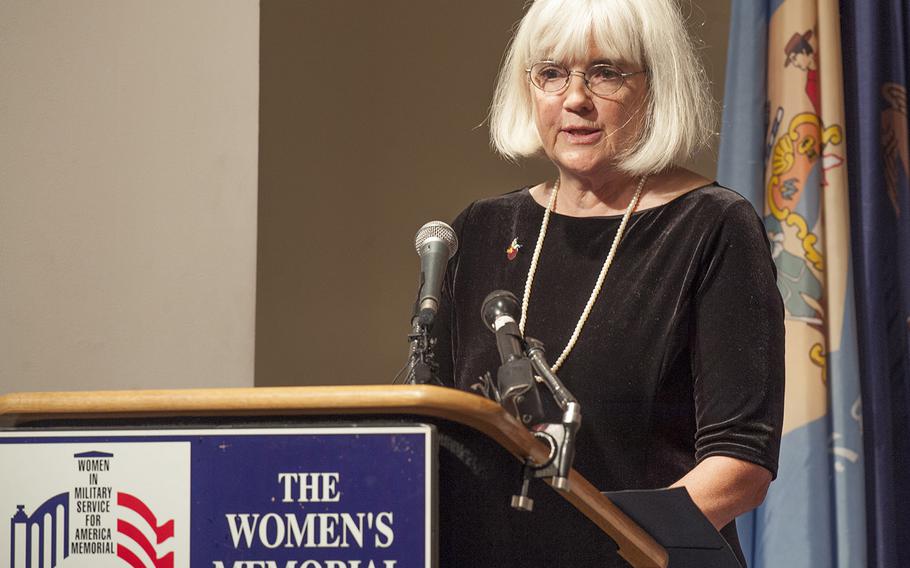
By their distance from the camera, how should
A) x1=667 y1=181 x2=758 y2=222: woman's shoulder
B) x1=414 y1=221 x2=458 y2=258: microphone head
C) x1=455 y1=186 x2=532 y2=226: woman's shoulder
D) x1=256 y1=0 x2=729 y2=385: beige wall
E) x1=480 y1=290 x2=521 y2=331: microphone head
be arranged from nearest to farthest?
x1=480 y1=290 x2=521 y2=331: microphone head
x1=414 y1=221 x2=458 y2=258: microphone head
x1=667 y1=181 x2=758 y2=222: woman's shoulder
x1=455 y1=186 x2=532 y2=226: woman's shoulder
x1=256 y1=0 x2=729 y2=385: beige wall

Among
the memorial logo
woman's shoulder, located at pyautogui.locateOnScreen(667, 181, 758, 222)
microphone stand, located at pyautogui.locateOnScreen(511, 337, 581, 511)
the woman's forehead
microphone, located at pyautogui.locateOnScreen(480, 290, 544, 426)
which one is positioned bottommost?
the memorial logo

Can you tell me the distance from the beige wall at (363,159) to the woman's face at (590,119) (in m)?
1.23

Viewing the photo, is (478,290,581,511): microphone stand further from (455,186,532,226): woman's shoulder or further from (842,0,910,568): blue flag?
(842,0,910,568): blue flag

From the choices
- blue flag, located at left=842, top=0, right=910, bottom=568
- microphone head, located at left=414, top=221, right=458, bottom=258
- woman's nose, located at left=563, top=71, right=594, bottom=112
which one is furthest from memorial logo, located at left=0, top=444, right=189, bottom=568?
blue flag, located at left=842, top=0, right=910, bottom=568

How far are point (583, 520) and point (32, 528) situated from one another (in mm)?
477

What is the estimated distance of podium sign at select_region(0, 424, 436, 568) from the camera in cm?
86

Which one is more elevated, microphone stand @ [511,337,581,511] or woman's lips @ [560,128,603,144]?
woman's lips @ [560,128,603,144]

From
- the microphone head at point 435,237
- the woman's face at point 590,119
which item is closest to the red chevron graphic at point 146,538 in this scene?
the microphone head at point 435,237

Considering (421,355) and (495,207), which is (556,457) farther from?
(495,207)

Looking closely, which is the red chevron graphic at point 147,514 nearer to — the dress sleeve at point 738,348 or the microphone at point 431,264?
the microphone at point 431,264

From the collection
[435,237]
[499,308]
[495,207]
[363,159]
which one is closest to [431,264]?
[435,237]

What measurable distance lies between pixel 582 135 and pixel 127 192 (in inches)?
51.1

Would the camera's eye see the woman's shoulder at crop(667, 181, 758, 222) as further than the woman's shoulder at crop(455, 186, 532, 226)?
No

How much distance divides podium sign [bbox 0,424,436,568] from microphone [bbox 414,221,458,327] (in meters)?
0.31
